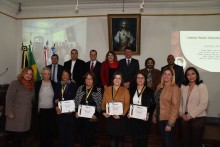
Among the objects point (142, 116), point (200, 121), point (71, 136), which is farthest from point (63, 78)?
point (200, 121)

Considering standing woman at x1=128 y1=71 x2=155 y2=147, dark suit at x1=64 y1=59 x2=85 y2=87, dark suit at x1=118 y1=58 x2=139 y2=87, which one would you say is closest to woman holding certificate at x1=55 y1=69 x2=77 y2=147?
standing woman at x1=128 y1=71 x2=155 y2=147

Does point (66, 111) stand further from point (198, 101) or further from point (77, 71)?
point (198, 101)

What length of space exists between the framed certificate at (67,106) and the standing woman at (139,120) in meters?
0.89

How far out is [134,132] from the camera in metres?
3.15

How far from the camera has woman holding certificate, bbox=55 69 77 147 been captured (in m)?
3.45

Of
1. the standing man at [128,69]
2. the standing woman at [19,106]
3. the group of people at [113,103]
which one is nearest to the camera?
the group of people at [113,103]

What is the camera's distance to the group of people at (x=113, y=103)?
3.12 m

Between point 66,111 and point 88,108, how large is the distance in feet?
1.26

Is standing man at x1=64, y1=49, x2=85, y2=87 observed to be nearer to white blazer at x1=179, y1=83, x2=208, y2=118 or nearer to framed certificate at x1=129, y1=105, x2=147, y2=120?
framed certificate at x1=129, y1=105, x2=147, y2=120

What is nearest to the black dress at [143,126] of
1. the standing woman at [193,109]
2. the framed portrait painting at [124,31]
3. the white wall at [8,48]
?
the standing woman at [193,109]

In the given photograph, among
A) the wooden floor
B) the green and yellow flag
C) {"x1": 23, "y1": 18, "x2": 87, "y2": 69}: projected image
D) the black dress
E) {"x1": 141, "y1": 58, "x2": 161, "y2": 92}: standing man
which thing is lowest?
the wooden floor

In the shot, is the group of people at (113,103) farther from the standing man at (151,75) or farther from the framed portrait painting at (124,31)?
the framed portrait painting at (124,31)

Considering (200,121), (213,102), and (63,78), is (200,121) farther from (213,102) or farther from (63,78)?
(213,102)

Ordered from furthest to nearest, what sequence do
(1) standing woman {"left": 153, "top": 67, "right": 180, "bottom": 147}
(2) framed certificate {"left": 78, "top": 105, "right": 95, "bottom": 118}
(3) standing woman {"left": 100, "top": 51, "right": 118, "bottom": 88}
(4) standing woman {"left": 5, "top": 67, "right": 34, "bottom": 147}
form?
(3) standing woman {"left": 100, "top": 51, "right": 118, "bottom": 88} → (4) standing woman {"left": 5, "top": 67, "right": 34, "bottom": 147} → (2) framed certificate {"left": 78, "top": 105, "right": 95, "bottom": 118} → (1) standing woman {"left": 153, "top": 67, "right": 180, "bottom": 147}
